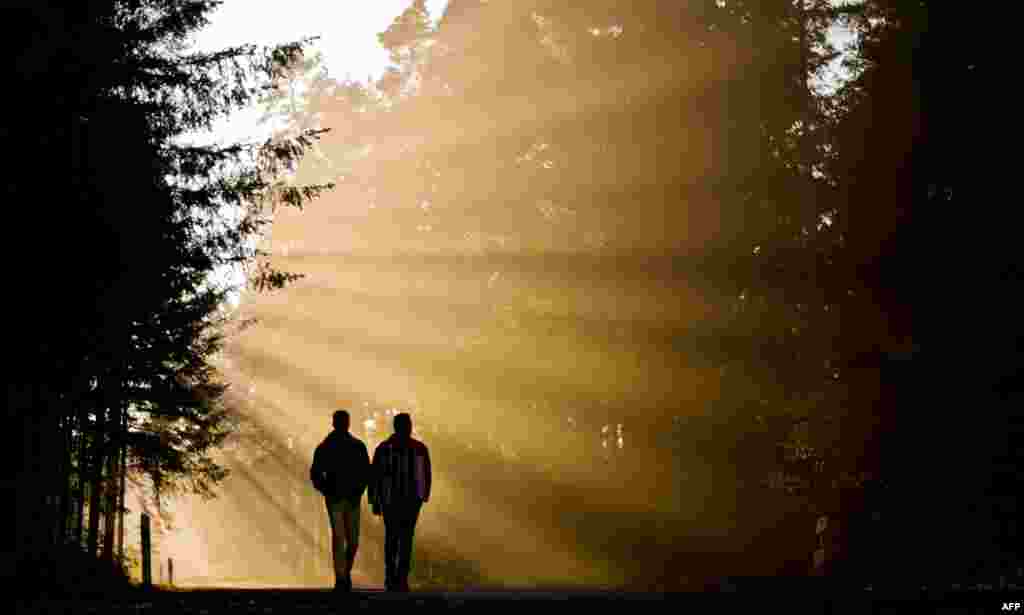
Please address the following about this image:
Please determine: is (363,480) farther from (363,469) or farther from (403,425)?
(403,425)

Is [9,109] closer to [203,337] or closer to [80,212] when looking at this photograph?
[80,212]

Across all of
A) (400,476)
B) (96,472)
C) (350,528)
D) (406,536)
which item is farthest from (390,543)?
(96,472)

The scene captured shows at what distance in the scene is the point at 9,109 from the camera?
17516 millimetres

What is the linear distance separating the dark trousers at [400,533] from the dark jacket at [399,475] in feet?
0.37

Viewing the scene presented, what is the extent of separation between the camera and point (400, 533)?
56.5ft

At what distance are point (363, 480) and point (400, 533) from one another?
3.85 ft

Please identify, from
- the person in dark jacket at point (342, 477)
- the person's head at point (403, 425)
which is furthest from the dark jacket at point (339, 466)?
the person's head at point (403, 425)

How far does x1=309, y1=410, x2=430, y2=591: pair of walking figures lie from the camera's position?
1636 cm

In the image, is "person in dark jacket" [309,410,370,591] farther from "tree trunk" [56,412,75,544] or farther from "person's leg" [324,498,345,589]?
"tree trunk" [56,412,75,544]

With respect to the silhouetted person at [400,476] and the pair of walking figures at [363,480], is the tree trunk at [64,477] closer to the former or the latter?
the pair of walking figures at [363,480]

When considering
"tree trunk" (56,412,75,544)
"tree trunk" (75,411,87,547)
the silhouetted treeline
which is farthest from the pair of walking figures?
"tree trunk" (75,411,87,547)

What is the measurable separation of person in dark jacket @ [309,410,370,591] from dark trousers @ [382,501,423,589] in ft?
1.56

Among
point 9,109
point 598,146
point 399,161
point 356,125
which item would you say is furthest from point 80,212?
point 356,125

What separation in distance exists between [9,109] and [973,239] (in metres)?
15.7
